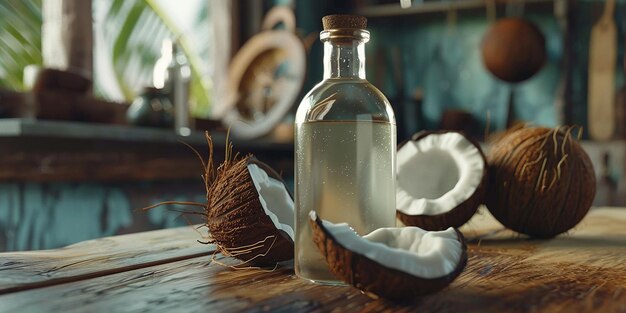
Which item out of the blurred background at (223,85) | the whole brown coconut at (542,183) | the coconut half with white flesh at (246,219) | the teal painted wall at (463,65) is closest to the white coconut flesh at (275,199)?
the coconut half with white flesh at (246,219)

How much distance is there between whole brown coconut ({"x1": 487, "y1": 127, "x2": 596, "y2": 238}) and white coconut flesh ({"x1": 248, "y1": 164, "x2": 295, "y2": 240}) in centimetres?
37

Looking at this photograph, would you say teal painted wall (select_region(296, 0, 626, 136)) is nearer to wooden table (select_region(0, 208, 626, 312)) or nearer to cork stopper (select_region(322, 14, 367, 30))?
wooden table (select_region(0, 208, 626, 312))

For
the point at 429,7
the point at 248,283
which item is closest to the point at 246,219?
the point at 248,283

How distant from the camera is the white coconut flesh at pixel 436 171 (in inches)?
38.2

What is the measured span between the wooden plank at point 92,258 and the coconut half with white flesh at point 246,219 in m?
0.10

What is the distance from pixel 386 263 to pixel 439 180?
0.49m

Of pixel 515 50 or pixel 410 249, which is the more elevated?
pixel 515 50

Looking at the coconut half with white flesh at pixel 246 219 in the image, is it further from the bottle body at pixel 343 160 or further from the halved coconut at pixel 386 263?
the halved coconut at pixel 386 263

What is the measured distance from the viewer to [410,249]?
63 centimetres

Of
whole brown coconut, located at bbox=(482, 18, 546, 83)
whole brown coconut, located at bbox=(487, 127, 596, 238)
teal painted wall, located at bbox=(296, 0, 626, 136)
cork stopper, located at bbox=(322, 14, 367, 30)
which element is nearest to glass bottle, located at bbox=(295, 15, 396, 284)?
cork stopper, located at bbox=(322, 14, 367, 30)

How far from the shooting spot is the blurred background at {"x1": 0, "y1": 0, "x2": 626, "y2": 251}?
5.92 ft

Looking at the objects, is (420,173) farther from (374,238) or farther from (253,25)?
(253,25)

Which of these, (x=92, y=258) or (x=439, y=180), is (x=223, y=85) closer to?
(x=439, y=180)

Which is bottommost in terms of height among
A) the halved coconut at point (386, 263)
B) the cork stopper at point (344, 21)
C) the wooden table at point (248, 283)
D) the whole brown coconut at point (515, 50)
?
the wooden table at point (248, 283)
